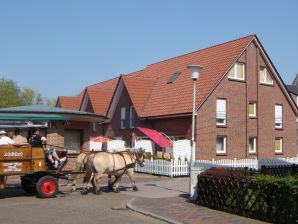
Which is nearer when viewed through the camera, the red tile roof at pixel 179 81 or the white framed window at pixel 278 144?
the red tile roof at pixel 179 81

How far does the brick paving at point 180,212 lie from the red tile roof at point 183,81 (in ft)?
47.0

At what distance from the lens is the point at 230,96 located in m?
30.1

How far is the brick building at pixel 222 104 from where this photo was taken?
95.0 ft

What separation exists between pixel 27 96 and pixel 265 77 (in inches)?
2671

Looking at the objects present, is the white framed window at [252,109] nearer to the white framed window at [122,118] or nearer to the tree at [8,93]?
the white framed window at [122,118]

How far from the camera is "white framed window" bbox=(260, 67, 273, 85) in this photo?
32500 mm

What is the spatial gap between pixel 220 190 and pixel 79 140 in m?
13.1

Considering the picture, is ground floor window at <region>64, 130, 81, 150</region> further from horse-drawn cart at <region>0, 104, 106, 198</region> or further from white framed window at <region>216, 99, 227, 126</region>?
white framed window at <region>216, 99, 227, 126</region>

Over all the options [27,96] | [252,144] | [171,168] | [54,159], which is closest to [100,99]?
[252,144]

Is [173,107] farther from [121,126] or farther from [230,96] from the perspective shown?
[121,126]

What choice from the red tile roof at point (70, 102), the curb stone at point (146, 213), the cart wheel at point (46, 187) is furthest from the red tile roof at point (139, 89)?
the curb stone at point (146, 213)

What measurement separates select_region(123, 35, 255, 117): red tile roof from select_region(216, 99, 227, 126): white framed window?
4.77ft

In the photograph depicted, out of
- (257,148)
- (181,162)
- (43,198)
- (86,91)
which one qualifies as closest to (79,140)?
(181,162)

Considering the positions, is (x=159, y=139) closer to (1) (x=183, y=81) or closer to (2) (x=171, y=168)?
(2) (x=171, y=168)
